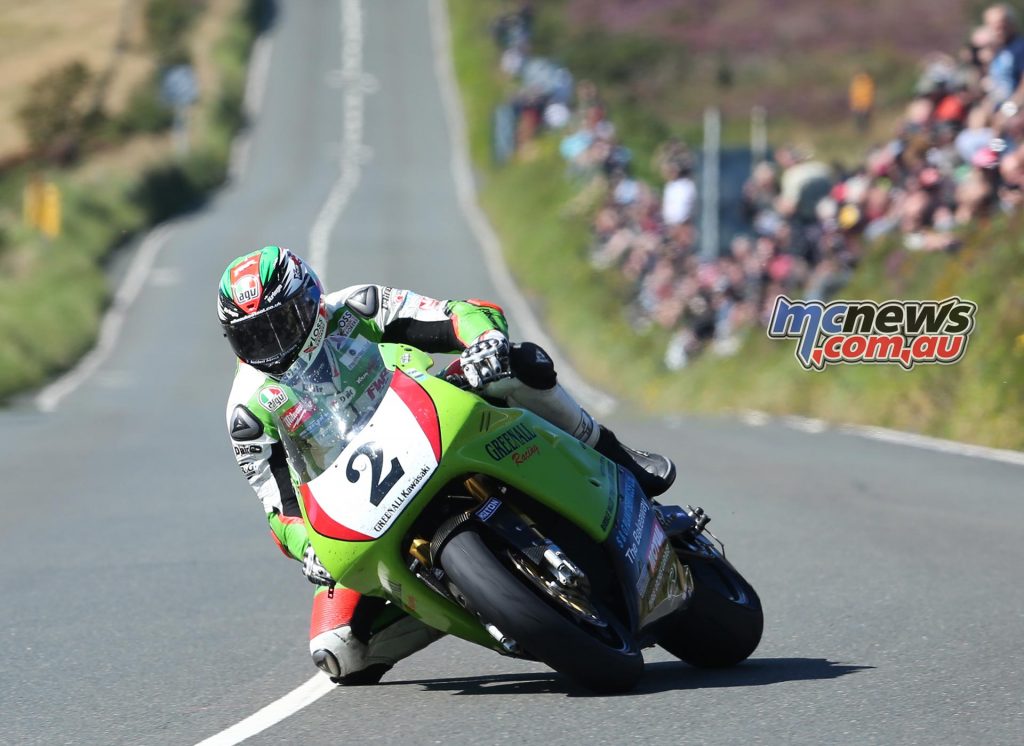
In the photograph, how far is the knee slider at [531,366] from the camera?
20.4ft

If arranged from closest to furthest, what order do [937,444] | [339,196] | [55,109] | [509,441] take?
[509,441]
[937,444]
[339,196]
[55,109]

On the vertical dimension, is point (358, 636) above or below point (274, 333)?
below

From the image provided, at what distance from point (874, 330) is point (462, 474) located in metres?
11.9

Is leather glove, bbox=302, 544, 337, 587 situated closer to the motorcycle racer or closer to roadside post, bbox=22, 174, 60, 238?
the motorcycle racer

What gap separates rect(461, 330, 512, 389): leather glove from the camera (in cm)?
591

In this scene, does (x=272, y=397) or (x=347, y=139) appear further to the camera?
(x=347, y=139)

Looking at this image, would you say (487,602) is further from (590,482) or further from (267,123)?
(267,123)

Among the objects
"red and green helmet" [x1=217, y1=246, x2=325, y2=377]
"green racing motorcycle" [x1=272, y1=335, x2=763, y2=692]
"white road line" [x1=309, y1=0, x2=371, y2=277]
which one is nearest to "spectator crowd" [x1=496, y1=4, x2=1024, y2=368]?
"green racing motorcycle" [x1=272, y1=335, x2=763, y2=692]

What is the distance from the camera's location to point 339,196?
41969mm

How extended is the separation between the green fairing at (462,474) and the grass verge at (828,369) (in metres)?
8.53

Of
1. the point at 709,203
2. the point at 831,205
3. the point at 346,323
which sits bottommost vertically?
the point at 709,203

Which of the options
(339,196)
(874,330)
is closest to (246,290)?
Result: (874,330)

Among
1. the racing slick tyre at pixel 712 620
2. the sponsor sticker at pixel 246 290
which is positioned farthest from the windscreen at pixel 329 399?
the racing slick tyre at pixel 712 620

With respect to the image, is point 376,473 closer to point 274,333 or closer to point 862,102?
point 274,333
